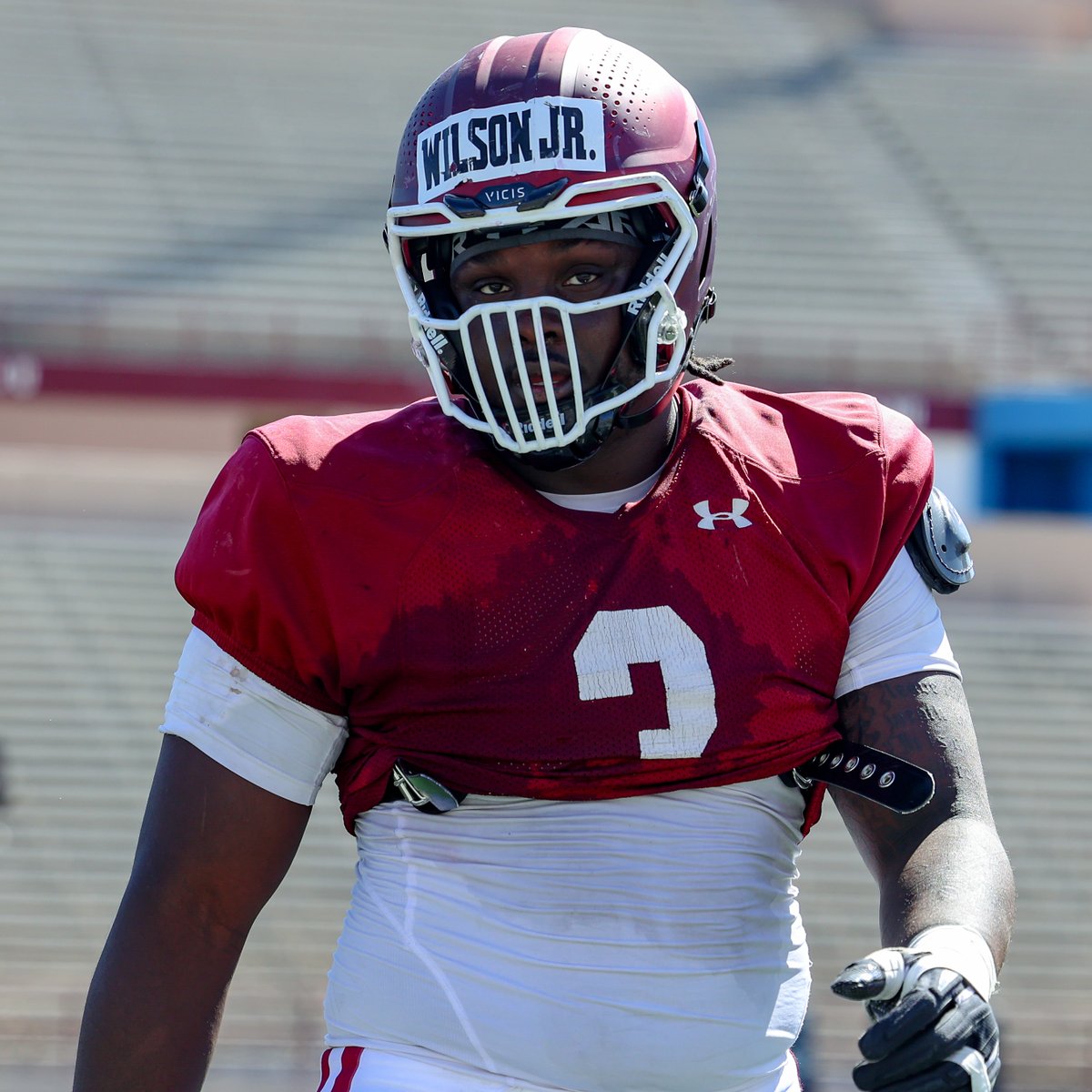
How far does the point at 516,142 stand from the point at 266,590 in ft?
1.65

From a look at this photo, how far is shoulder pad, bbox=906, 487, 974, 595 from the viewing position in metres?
1.79

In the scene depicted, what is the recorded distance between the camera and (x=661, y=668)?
1618mm

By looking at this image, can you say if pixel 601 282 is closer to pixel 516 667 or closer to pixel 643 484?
pixel 643 484

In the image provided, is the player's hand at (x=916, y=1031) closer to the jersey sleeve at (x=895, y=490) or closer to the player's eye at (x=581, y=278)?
the jersey sleeve at (x=895, y=490)

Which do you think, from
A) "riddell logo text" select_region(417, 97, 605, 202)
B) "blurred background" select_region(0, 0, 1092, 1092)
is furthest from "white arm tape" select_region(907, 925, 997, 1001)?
"blurred background" select_region(0, 0, 1092, 1092)

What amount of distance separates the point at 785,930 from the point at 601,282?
2.16ft

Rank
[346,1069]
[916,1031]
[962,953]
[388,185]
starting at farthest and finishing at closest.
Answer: [388,185] → [346,1069] → [962,953] → [916,1031]

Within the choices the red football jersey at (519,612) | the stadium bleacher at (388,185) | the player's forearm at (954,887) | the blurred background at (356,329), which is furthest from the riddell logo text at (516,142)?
the stadium bleacher at (388,185)

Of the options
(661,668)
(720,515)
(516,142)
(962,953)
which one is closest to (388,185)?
(516,142)

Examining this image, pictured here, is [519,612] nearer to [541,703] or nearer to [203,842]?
[541,703]

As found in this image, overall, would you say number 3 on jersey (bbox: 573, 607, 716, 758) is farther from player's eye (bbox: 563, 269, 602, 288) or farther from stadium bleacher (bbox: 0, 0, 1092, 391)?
stadium bleacher (bbox: 0, 0, 1092, 391)

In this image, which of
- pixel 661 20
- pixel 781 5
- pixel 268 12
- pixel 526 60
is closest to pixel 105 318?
pixel 268 12

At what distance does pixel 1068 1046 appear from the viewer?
7605mm

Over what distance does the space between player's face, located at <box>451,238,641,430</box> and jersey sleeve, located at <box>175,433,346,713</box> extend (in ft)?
0.78
